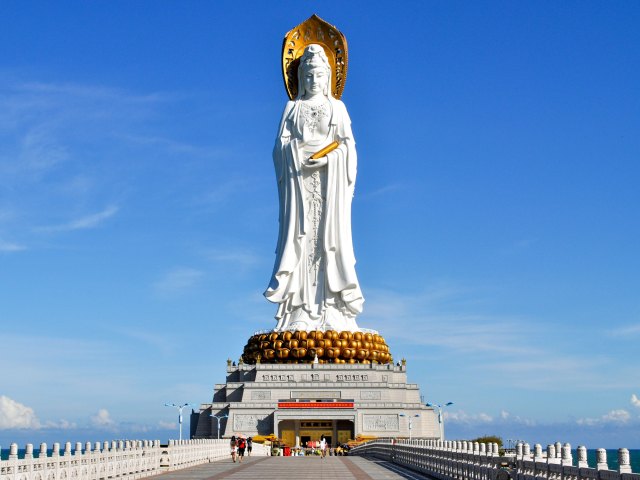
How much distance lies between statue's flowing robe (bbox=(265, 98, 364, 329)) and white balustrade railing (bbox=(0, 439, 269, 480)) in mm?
19134

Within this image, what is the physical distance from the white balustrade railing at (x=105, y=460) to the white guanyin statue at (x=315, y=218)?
1913 centimetres

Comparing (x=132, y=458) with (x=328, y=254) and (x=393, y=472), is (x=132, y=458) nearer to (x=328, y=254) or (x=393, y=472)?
(x=393, y=472)

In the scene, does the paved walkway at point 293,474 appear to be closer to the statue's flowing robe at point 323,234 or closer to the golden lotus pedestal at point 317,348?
the golden lotus pedestal at point 317,348

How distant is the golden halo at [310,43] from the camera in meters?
50.8

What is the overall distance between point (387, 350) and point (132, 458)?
30.7 meters

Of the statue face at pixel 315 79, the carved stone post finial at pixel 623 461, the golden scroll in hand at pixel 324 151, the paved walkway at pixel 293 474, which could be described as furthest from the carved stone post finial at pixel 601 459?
the statue face at pixel 315 79

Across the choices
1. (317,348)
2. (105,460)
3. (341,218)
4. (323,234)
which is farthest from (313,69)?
(105,460)

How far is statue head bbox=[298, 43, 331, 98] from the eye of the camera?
4912cm

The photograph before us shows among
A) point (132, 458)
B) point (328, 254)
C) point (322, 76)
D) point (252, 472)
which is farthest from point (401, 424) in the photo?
point (132, 458)

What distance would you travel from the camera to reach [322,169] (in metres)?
48.6

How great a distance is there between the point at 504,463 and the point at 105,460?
285 inches

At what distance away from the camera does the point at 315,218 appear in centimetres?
4894

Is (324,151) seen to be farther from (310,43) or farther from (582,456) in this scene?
(582,456)

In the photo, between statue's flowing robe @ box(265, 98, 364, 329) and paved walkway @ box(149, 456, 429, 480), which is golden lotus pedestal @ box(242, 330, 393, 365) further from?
paved walkway @ box(149, 456, 429, 480)
